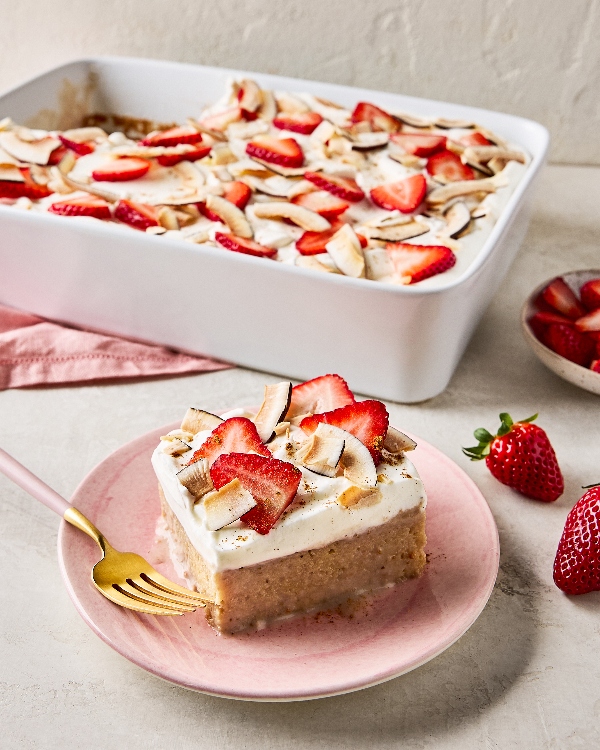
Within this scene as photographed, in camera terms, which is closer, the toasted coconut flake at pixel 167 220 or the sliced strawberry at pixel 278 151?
the toasted coconut flake at pixel 167 220

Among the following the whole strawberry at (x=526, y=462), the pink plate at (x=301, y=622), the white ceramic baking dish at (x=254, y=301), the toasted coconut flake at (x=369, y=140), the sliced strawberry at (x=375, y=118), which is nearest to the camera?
the pink plate at (x=301, y=622)

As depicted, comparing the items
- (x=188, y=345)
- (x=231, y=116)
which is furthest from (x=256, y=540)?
(x=231, y=116)

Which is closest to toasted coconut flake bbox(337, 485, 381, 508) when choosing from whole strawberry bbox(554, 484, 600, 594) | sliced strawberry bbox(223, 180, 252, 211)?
whole strawberry bbox(554, 484, 600, 594)

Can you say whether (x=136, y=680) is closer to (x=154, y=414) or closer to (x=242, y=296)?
(x=154, y=414)

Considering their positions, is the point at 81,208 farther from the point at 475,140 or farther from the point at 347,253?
the point at 475,140

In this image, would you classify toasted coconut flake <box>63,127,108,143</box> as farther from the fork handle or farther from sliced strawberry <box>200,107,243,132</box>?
the fork handle

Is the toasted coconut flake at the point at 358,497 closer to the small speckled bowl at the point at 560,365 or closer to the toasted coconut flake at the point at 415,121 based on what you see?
the small speckled bowl at the point at 560,365

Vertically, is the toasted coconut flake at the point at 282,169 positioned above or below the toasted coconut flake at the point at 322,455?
below

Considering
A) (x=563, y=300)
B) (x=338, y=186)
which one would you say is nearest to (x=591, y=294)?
(x=563, y=300)

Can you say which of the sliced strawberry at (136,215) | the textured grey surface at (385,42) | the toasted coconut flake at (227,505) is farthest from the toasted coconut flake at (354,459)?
the textured grey surface at (385,42)
